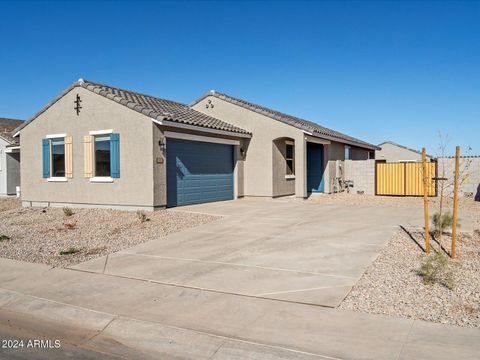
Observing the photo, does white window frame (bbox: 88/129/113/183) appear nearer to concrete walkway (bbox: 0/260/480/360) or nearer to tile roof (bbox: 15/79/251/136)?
tile roof (bbox: 15/79/251/136)

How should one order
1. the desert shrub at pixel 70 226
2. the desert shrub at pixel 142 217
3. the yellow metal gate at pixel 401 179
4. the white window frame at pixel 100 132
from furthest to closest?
the yellow metal gate at pixel 401 179 < the white window frame at pixel 100 132 < the desert shrub at pixel 142 217 < the desert shrub at pixel 70 226

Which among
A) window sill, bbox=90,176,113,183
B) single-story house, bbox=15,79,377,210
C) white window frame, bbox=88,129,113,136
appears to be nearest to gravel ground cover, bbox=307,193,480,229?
single-story house, bbox=15,79,377,210

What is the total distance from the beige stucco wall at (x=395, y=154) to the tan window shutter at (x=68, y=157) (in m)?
34.4

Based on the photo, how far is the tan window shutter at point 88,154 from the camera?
15.7 metres

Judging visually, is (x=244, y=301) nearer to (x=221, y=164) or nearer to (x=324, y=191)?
(x=221, y=164)

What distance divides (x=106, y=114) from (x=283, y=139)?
26.4 feet

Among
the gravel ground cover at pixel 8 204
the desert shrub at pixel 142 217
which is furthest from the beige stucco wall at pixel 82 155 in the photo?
the desert shrub at pixel 142 217

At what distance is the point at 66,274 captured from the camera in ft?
25.2

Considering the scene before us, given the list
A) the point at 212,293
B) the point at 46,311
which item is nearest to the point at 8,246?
the point at 46,311

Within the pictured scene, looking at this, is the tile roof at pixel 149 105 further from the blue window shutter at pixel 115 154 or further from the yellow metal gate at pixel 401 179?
the yellow metal gate at pixel 401 179

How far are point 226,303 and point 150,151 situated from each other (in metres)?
9.21

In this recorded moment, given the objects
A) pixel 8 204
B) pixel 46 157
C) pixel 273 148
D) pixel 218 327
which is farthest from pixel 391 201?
pixel 8 204

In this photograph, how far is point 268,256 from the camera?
8398 millimetres

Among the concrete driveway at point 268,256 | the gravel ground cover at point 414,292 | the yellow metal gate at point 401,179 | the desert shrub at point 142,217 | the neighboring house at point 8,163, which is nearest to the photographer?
the gravel ground cover at point 414,292
